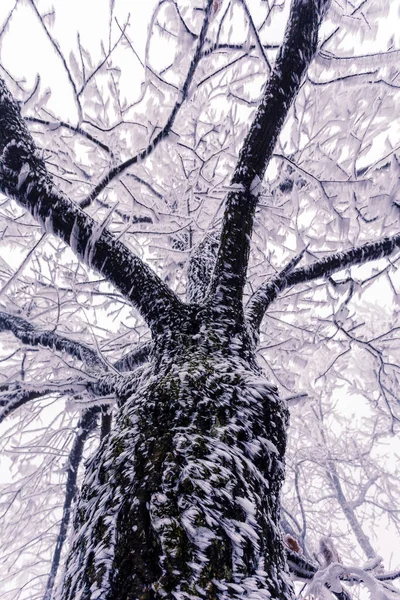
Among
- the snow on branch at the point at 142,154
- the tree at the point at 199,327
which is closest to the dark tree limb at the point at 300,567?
the tree at the point at 199,327

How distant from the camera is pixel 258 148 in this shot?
6.45 feet

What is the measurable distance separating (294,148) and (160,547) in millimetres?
3833

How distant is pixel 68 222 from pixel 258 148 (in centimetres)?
106

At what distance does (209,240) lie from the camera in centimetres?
352

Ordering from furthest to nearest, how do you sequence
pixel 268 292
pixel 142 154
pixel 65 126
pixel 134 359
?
1. pixel 134 359
2. pixel 65 126
3. pixel 268 292
4. pixel 142 154

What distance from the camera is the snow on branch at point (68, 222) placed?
1.81m

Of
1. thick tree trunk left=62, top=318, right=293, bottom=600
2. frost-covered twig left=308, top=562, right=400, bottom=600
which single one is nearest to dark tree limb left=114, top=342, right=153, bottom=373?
thick tree trunk left=62, top=318, right=293, bottom=600

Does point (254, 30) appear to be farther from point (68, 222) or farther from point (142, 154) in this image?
point (68, 222)

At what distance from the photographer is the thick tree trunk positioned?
83 centimetres

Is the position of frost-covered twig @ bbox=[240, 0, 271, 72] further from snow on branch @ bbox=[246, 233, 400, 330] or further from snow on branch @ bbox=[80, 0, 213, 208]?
snow on branch @ bbox=[246, 233, 400, 330]

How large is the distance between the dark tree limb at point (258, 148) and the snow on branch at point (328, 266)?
0.38m

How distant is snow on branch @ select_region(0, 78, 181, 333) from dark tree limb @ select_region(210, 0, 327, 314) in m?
0.32

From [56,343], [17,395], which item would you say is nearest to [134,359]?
[56,343]

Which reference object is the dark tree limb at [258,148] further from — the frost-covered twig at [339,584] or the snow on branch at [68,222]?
the frost-covered twig at [339,584]
